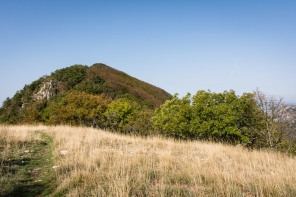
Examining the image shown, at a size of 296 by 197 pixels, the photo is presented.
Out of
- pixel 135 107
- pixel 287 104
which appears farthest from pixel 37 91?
pixel 287 104

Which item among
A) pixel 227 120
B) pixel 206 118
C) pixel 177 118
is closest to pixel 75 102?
pixel 177 118

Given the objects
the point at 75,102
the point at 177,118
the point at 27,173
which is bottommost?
the point at 27,173

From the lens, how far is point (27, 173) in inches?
174

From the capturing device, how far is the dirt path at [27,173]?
11.4ft

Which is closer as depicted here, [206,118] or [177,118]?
[206,118]

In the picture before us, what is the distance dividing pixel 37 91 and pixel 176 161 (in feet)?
124

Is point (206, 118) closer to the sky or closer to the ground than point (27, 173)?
closer to the sky

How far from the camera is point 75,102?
19344mm

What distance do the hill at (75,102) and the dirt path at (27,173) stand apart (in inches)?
397

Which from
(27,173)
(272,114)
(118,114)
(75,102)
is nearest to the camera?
(27,173)

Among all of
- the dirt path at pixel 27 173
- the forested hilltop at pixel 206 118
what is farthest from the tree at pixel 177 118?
the dirt path at pixel 27 173

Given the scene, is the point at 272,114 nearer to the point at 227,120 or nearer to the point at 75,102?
the point at 227,120

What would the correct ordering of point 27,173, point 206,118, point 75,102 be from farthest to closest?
point 75,102 < point 206,118 < point 27,173

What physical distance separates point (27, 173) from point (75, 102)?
15.9 metres
